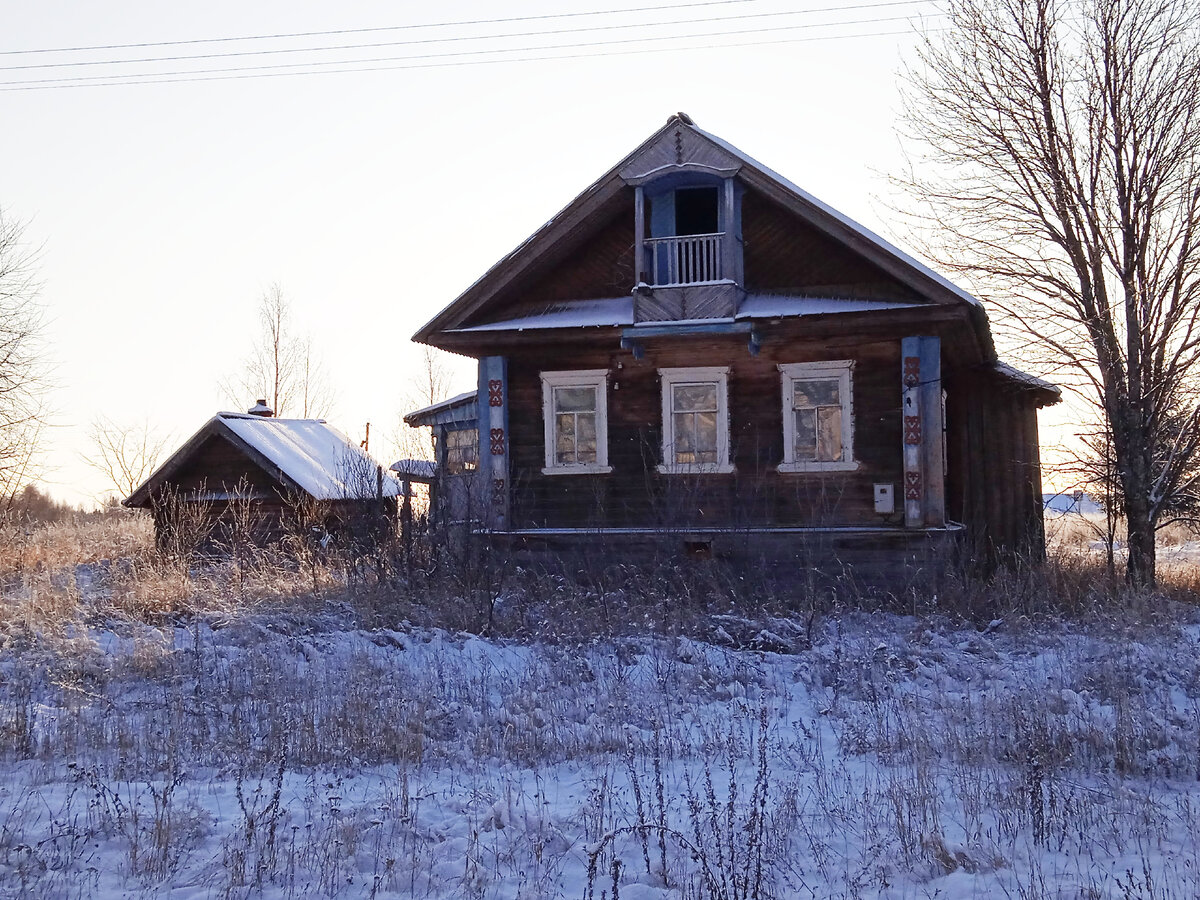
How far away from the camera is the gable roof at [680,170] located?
13241mm

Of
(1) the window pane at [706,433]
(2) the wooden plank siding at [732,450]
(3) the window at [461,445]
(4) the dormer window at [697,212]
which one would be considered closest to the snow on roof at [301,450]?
(3) the window at [461,445]

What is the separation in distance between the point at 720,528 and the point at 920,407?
305 centimetres

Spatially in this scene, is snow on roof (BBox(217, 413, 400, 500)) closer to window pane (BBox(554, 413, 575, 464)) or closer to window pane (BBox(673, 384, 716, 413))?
window pane (BBox(554, 413, 575, 464))

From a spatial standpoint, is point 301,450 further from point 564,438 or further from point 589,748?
point 589,748

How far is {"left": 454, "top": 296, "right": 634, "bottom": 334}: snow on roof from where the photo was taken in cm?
1455

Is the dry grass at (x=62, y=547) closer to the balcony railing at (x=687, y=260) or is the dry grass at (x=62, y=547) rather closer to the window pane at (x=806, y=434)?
the balcony railing at (x=687, y=260)

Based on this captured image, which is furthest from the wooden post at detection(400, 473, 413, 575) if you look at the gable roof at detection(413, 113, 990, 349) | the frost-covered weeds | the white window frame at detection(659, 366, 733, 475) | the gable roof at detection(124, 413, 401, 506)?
the gable roof at detection(124, 413, 401, 506)

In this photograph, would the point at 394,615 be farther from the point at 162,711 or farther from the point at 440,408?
the point at 440,408

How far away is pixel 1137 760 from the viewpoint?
6.37 m

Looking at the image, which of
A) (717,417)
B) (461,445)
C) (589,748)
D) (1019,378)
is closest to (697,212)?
(717,417)

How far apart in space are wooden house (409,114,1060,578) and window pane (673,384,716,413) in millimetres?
20

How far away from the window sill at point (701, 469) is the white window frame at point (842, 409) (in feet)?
2.39

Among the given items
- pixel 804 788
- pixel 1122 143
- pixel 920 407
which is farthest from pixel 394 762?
pixel 1122 143

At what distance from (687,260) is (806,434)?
290 centimetres
